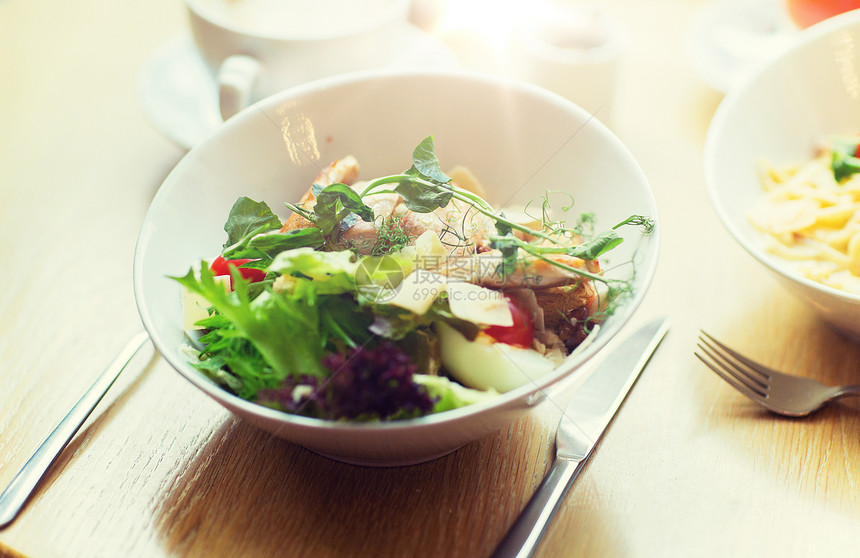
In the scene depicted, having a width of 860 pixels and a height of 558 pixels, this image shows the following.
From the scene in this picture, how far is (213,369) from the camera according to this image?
79 cm

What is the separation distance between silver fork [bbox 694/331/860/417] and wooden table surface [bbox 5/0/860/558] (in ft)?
0.07

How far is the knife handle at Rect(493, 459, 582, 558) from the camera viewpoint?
789 mm

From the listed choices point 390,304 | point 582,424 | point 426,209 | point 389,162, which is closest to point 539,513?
point 582,424

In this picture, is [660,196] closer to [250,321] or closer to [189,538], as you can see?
[250,321]

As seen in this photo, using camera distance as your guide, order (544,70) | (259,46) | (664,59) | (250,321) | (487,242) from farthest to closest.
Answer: (664,59), (544,70), (259,46), (487,242), (250,321)

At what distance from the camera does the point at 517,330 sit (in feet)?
2.69

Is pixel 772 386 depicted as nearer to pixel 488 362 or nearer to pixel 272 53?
pixel 488 362

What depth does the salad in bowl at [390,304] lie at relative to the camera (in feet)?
2.29

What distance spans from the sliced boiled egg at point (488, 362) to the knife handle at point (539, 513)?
6.6 inches

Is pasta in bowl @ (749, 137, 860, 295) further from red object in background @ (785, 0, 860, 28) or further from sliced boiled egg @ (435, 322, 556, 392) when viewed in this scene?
sliced boiled egg @ (435, 322, 556, 392)

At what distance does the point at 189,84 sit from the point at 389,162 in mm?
658

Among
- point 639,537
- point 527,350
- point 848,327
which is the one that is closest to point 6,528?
point 527,350

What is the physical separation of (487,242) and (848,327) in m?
0.58

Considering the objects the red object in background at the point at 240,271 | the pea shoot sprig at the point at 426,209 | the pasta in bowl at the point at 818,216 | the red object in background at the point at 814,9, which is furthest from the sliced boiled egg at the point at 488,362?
the red object in background at the point at 814,9
